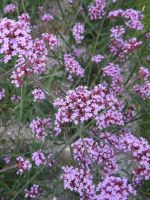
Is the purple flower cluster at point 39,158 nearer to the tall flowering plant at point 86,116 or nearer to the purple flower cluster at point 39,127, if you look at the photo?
the tall flowering plant at point 86,116

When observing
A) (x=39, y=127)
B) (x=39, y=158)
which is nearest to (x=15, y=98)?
(x=39, y=127)

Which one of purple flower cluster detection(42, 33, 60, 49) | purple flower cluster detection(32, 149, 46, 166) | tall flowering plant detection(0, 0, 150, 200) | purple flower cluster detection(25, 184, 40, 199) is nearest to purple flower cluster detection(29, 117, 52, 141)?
tall flowering plant detection(0, 0, 150, 200)

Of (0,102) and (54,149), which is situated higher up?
(0,102)

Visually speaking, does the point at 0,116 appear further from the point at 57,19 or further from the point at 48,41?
the point at 57,19

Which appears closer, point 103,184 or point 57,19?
point 103,184

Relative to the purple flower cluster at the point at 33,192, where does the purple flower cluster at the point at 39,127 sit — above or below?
above

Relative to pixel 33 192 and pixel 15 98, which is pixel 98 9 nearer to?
pixel 15 98

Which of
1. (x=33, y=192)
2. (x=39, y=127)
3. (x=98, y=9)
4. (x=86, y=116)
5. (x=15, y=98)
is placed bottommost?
(x=33, y=192)

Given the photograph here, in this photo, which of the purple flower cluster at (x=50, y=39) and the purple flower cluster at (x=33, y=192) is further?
the purple flower cluster at (x=50, y=39)

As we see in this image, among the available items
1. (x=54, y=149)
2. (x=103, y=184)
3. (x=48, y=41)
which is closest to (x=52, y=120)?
(x=54, y=149)

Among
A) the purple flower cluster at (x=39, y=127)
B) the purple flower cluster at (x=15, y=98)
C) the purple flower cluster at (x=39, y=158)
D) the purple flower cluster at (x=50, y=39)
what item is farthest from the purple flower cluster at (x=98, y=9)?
the purple flower cluster at (x=39, y=158)

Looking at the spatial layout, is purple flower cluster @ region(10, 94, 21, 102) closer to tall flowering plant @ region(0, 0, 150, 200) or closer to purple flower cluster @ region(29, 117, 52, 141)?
tall flowering plant @ region(0, 0, 150, 200)
